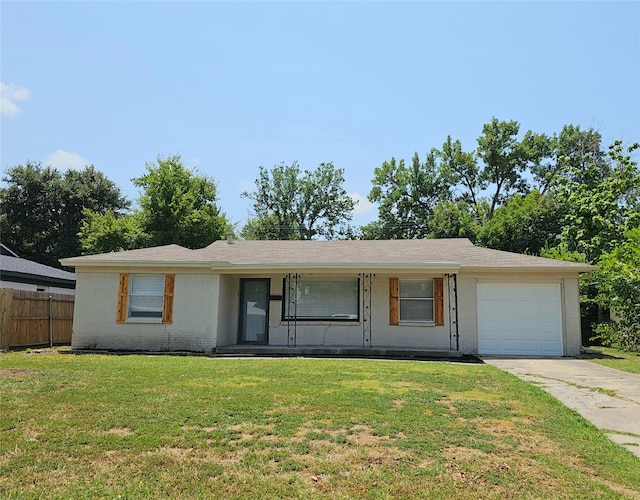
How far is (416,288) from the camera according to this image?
13977 millimetres

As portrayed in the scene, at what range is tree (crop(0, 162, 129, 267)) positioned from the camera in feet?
114

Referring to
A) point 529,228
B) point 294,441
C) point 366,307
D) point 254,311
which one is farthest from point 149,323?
point 529,228

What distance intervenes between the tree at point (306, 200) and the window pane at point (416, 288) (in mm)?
26043

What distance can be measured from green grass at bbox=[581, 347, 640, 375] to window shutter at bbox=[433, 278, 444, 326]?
385 centimetres

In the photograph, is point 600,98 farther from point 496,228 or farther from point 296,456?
point 296,456

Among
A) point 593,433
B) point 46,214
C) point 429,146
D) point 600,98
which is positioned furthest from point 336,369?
point 46,214

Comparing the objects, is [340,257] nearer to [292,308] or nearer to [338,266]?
[338,266]

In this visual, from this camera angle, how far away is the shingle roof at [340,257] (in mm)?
13109

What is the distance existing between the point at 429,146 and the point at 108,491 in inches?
1363

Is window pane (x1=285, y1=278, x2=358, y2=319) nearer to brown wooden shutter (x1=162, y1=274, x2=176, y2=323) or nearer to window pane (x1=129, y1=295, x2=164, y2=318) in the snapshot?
brown wooden shutter (x1=162, y1=274, x2=176, y2=323)

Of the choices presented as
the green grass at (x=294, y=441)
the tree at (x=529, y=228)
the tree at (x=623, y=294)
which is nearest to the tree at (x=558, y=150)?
the tree at (x=529, y=228)

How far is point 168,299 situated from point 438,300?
288 inches

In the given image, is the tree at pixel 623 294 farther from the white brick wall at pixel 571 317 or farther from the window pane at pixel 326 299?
Answer: the window pane at pixel 326 299

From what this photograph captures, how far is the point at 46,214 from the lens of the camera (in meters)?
35.2
